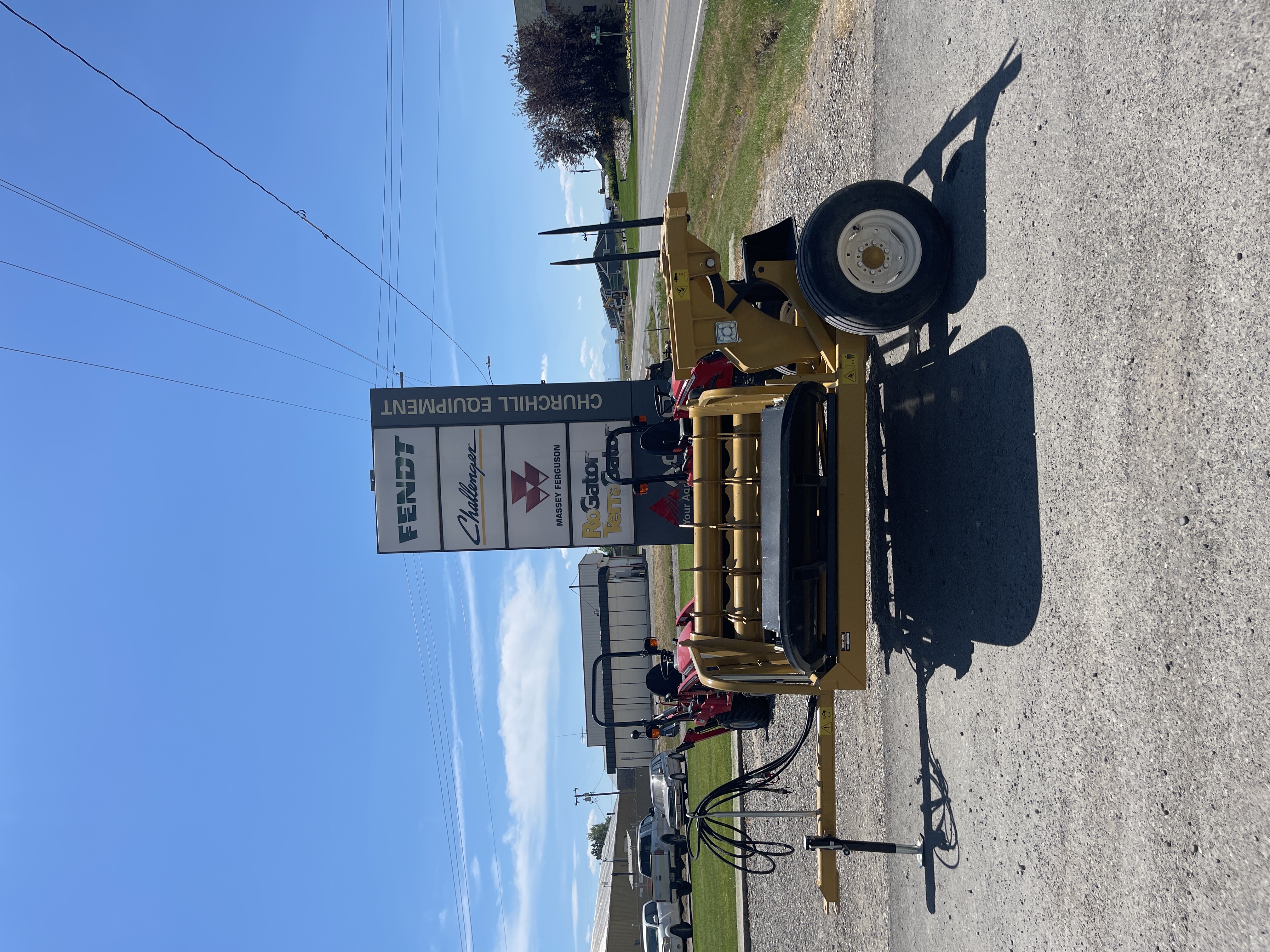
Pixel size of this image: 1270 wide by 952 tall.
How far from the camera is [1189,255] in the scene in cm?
376

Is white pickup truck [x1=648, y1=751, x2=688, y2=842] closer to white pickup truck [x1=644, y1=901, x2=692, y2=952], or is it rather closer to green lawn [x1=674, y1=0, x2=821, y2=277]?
white pickup truck [x1=644, y1=901, x2=692, y2=952]

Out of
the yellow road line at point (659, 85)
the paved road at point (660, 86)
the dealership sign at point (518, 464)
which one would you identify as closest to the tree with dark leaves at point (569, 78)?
the paved road at point (660, 86)

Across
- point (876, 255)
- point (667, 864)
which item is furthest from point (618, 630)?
point (876, 255)

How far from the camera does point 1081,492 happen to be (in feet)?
14.8

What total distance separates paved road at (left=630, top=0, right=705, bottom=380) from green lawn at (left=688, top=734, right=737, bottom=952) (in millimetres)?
10063

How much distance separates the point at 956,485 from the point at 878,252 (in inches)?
73.5

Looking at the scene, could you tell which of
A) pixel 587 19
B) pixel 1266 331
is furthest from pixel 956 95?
pixel 587 19

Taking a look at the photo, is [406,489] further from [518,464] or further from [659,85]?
[659,85]

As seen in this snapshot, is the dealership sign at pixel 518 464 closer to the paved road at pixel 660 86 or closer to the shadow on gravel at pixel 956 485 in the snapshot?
the shadow on gravel at pixel 956 485

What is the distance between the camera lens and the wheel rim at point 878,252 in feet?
19.5

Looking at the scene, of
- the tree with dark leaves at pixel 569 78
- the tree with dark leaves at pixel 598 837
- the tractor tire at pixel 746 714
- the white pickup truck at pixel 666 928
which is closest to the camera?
the tractor tire at pixel 746 714

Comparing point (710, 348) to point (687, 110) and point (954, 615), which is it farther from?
point (687, 110)

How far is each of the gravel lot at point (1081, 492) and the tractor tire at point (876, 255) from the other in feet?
0.89

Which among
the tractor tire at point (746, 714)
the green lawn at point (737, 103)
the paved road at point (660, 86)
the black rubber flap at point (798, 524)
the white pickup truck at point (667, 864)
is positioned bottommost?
the white pickup truck at point (667, 864)
